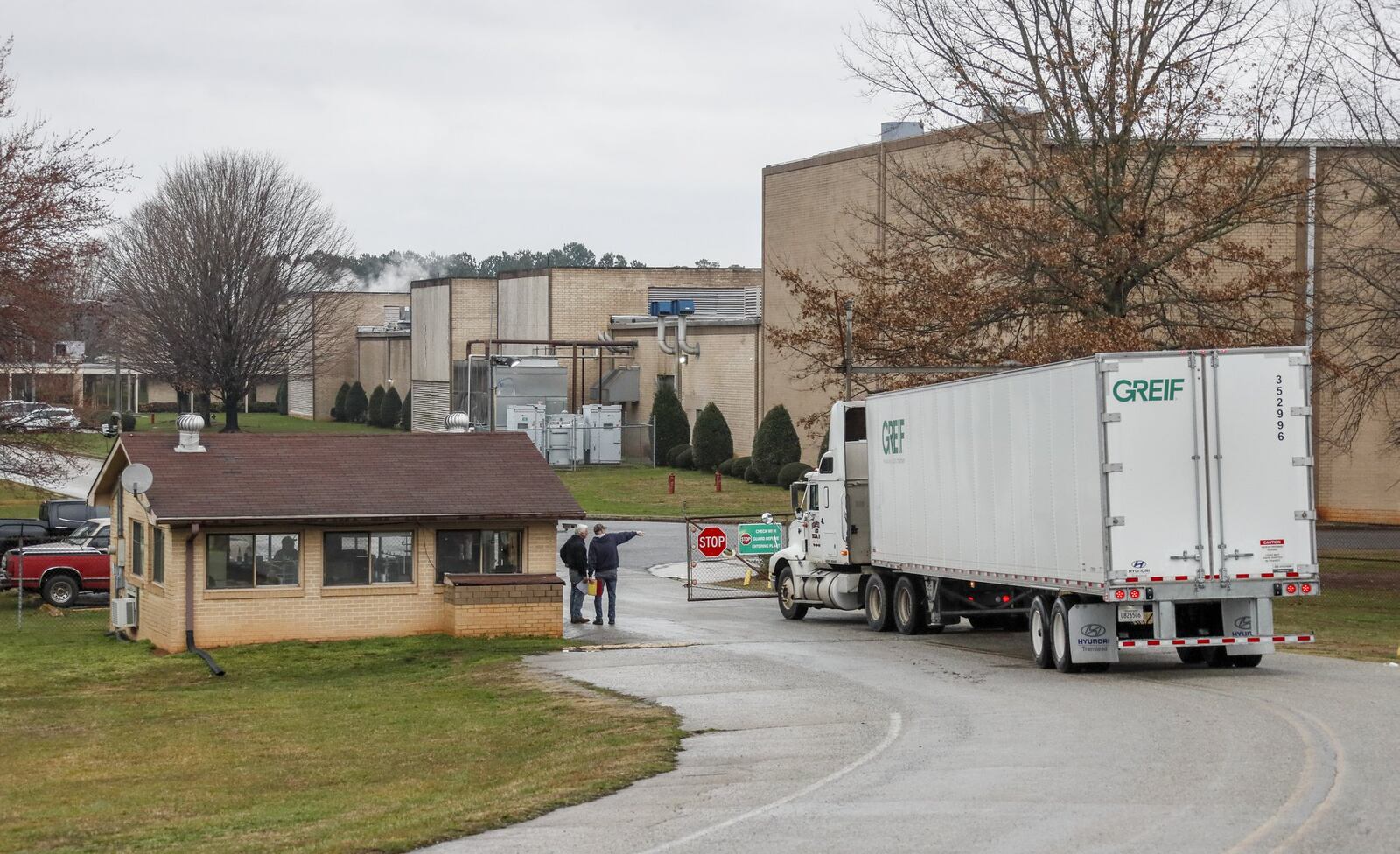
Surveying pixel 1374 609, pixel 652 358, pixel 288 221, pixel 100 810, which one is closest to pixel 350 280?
pixel 288 221

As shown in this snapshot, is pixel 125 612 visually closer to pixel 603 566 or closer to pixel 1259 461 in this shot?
pixel 603 566

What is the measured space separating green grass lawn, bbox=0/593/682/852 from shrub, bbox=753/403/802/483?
113ft

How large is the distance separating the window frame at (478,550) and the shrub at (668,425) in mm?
41831

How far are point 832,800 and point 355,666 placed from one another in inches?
525

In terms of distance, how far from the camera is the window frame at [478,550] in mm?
26828

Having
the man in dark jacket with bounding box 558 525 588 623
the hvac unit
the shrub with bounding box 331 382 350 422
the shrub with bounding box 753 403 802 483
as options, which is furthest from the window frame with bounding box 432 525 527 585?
the shrub with bounding box 331 382 350 422

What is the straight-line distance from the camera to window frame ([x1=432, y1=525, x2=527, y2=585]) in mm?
26828

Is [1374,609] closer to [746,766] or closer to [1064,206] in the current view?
[1064,206]

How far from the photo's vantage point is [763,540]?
111 ft

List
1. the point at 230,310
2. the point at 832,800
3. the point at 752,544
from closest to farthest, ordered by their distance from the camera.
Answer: the point at 832,800 < the point at 752,544 < the point at 230,310

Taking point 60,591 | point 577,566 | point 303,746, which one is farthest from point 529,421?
point 303,746

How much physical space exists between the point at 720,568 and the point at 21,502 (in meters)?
29.0

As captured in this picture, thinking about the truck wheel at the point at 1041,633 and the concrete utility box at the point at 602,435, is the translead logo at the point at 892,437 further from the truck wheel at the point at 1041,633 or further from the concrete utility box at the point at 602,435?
the concrete utility box at the point at 602,435

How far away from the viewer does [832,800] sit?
11.8 meters
